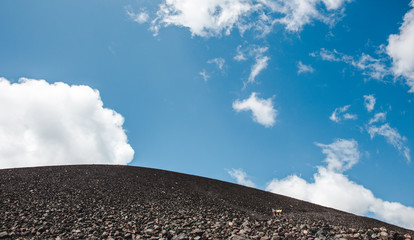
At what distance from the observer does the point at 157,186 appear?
50.7ft

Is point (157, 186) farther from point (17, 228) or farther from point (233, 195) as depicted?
point (17, 228)

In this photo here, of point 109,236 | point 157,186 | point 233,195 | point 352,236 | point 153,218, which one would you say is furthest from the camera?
point 233,195

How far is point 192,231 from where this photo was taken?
7.62m

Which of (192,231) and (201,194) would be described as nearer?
(192,231)

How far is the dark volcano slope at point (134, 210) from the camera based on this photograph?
24.4 ft

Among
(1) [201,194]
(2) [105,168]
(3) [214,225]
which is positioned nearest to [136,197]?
(1) [201,194]

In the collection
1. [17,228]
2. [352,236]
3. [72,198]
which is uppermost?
[352,236]

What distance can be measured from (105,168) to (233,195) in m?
10.3

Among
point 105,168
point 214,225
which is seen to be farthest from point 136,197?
point 105,168

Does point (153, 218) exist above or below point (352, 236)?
below

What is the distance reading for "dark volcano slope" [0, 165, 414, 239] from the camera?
7434 mm

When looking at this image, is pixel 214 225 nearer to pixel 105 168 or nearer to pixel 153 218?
pixel 153 218

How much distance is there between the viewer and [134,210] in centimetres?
1044

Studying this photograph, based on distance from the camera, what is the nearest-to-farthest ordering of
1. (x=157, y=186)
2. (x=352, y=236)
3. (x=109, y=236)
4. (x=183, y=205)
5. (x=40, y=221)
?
(x=352, y=236) → (x=109, y=236) → (x=40, y=221) → (x=183, y=205) → (x=157, y=186)
